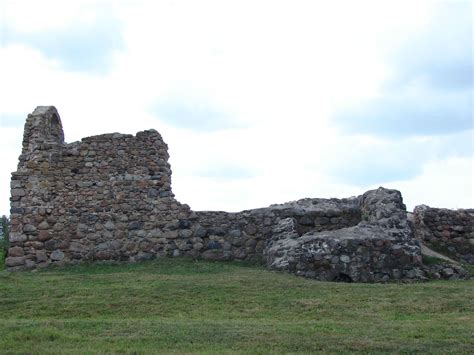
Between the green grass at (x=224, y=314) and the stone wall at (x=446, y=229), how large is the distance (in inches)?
222

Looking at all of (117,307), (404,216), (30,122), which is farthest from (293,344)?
(30,122)

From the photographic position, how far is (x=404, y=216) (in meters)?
18.2

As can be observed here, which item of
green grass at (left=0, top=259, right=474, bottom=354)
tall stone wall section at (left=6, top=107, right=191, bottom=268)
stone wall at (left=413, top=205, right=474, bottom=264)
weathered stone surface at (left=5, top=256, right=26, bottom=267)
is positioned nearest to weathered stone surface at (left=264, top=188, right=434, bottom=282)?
green grass at (left=0, top=259, right=474, bottom=354)

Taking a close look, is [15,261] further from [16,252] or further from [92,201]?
[92,201]

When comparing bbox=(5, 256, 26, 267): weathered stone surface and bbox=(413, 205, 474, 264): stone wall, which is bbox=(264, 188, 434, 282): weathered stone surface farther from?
bbox=(5, 256, 26, 267): weathered stone surface

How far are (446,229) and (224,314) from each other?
1163 centimetres

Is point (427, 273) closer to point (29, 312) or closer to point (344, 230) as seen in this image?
point (344, 230)

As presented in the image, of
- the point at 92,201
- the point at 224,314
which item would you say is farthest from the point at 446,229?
the point at 224,314

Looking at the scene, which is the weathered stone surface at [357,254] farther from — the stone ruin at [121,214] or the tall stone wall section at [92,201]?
the tall stone wall section at [92,201]

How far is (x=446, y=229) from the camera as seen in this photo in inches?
864

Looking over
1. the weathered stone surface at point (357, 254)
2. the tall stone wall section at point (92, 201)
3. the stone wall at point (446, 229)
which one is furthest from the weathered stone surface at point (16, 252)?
the stone wall at point (446, 229)

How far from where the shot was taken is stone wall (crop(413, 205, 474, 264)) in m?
21.7

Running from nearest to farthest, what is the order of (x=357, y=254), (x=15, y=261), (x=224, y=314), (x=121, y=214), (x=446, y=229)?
(x=224, y=314), (x=357, y=254), (x=15, y=261), (x=121, y=214), (x=446, y=229)

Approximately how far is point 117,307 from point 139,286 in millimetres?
1690
